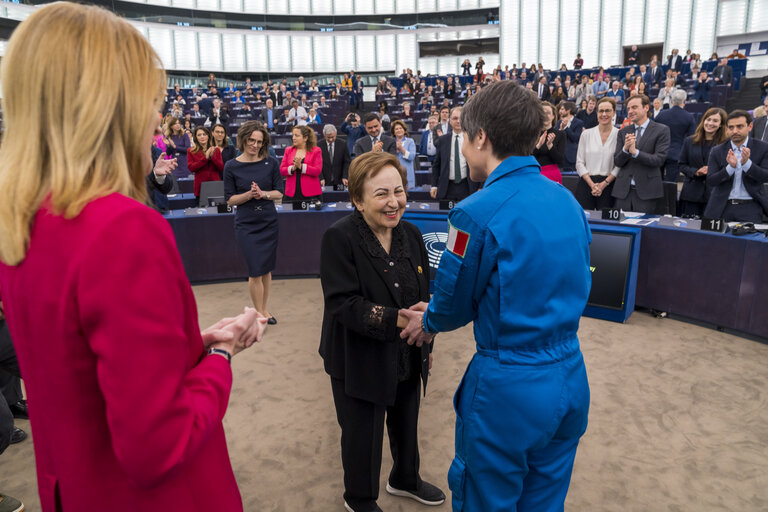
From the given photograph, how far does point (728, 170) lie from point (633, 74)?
13894 millimetres

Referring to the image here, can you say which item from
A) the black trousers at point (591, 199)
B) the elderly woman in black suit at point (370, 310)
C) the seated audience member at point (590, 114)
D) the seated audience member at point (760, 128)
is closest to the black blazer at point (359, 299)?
the elderly woman in black suit at point (370, 310)

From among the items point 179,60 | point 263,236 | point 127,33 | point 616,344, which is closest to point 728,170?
point 616,344

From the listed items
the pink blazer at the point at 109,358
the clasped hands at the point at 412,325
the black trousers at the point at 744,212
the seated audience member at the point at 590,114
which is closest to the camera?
the pink blazer at the point at 109,358

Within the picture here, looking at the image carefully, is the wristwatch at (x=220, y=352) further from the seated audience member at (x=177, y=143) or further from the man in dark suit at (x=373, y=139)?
the seated audience member at (x=177, y=143)

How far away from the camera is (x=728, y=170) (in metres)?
4.28

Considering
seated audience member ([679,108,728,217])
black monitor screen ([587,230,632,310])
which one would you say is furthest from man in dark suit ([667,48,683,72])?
black monitor screen ([587,230,632,310])

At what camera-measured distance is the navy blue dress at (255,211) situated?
13.2ft

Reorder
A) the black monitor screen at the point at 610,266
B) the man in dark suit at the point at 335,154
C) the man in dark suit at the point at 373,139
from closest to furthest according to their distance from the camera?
the black monitor screen at the point at 610,266 → the man in dark suit at the point at 373,139 → the man in dark suit at the point at 335,154

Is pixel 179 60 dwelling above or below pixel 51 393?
above

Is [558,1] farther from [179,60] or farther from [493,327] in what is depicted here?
[493,327]

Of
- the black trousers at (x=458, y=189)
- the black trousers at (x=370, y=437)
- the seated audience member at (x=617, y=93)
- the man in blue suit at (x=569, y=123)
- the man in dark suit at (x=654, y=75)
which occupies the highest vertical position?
the man in dark suit at (x=654, y=75)

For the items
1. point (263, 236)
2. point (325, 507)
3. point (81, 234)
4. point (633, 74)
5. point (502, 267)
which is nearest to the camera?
point (81, 234)

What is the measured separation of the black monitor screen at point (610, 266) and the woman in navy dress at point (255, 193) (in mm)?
2617

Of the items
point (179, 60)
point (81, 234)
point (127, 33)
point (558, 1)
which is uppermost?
point (558, 1)
